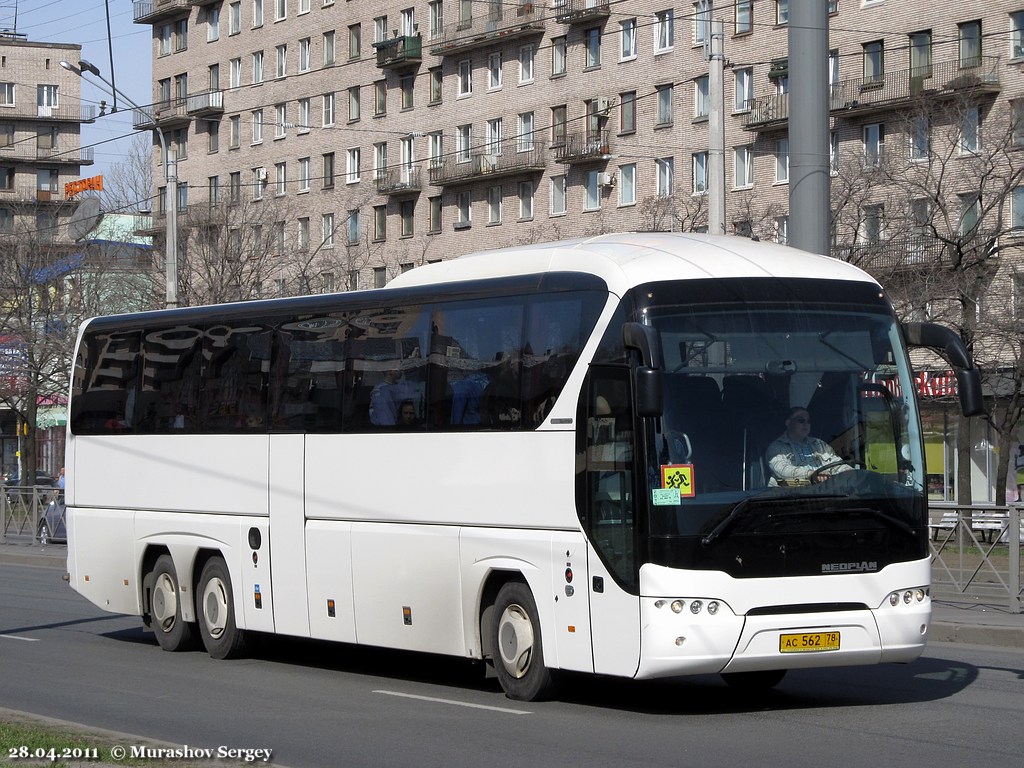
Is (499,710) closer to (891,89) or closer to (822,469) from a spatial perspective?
(822,469)

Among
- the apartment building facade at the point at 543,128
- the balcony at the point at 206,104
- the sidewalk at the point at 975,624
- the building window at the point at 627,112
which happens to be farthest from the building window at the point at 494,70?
the sidewalk at the point at 975,624

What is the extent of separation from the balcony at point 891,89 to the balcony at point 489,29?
11.4m

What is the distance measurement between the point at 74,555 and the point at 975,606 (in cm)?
983

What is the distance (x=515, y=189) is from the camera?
6588 cm

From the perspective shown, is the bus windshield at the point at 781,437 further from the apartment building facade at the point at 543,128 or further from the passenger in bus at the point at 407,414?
the apartment building facade at the point at 543,128

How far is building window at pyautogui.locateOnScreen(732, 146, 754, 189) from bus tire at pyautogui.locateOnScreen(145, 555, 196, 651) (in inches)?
1668

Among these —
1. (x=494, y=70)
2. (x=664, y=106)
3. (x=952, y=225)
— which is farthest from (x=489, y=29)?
(x=952, y=225)

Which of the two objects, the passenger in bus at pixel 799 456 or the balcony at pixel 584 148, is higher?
the balcony at pixel 584 148

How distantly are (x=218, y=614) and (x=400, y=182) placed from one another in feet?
183

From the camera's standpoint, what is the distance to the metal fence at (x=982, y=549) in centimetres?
1858

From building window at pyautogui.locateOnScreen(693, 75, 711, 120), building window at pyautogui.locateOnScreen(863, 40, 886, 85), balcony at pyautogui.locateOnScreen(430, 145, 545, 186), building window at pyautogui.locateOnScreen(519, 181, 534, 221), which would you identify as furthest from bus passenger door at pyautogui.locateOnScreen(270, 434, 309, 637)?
building window at pyautogui.locateOnScreen(519, 181, 534, 221)

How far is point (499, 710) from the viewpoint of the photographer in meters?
11.9

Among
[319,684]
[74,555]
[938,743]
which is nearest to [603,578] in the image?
[938,743]

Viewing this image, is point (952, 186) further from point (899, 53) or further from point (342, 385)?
point (342, 385)
